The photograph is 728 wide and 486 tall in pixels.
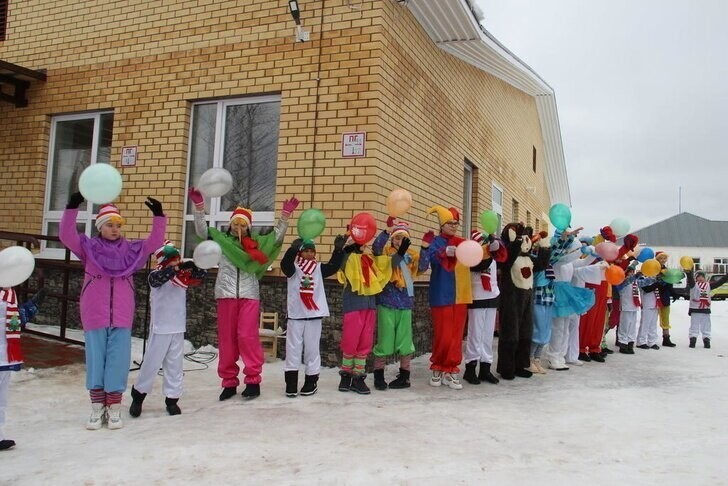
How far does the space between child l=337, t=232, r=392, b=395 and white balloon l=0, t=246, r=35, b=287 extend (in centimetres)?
258

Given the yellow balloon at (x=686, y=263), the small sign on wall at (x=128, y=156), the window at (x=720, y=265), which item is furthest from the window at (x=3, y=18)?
the window at (x=720, y=265)

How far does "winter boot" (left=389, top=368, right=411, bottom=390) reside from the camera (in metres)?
5.55

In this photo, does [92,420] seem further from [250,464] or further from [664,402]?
[664,402]

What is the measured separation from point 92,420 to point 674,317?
16087mm

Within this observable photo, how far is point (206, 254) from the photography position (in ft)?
14.5

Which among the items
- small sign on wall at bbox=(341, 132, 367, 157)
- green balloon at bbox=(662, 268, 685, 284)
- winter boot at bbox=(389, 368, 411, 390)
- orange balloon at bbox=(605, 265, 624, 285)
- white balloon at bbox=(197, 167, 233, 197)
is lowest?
winter boot at bbox=(389, 368, 411, 390)

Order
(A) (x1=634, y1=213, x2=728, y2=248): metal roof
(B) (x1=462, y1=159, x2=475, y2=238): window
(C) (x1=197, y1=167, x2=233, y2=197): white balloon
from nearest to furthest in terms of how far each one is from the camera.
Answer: (C) (x1=197, y1=167, x2=233, y2=197): white balloon
(B) (x1=462, y1=159, x2=475, y2=238): window
(A) (x1=634, y1=213, x2=728, y2=248): metal roof

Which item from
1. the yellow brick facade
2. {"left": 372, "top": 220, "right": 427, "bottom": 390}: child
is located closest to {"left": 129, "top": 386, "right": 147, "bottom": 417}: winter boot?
{"left": 372, "top": 220, "right": 427, "bottom": 390}: child

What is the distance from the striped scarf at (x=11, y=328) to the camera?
361 cm

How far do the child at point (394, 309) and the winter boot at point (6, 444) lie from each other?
2959 mm

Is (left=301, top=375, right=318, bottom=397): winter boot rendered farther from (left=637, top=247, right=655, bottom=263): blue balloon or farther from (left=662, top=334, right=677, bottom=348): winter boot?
(left=662, top=334, right=677, bottom=348): winter boot

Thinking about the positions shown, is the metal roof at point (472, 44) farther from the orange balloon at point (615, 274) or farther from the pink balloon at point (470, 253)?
the orange balloon at point (615, 274)

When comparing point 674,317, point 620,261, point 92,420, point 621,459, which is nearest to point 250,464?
point 92,420

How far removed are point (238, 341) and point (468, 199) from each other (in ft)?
20.3
